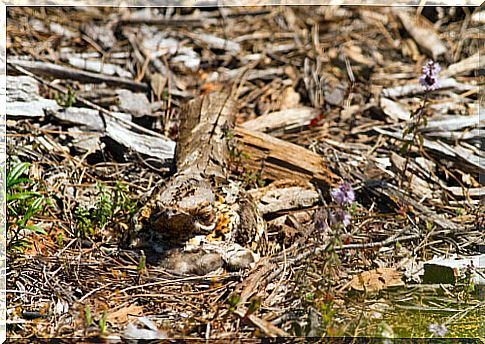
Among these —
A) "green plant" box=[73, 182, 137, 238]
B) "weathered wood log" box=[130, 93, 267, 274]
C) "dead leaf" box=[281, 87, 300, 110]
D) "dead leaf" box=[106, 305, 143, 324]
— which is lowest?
"dead leaf" box=[106, 305, 143, 324]

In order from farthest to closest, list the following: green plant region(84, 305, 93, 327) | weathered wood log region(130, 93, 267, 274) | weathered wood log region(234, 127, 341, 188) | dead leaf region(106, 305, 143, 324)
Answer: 1. weathered wood log region(234, 127, 341, 188)
2. weathered wood log region(130, 93, 267, 274)
3. dead leaf region(106, 305, 143, 324)
4. green plant region(84, 305, 93, 327)

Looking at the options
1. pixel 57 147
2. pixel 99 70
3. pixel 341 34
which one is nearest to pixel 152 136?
pixel 57 147

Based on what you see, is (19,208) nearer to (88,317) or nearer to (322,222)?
(88,317)

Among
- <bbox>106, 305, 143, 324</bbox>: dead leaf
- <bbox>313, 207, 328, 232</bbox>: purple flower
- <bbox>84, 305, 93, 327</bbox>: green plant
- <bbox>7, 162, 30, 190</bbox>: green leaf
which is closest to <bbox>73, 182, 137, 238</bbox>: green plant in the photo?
<bbox>7, 162, 30, 190</bbox>: green leaf

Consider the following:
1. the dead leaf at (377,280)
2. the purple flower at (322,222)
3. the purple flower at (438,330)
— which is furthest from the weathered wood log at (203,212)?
the purple flower at (438,330)

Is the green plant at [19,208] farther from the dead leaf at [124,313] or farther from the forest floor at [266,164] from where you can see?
the dead leaf at [124,313]

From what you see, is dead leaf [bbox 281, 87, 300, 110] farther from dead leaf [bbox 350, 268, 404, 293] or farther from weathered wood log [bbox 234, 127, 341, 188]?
dead leaf [bbox 350, 268, 404, 293]

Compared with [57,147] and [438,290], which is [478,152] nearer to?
[438,290]

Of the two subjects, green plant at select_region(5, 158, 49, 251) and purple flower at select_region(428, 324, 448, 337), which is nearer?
purple flower at select_region(428, 324, 448, 337)
